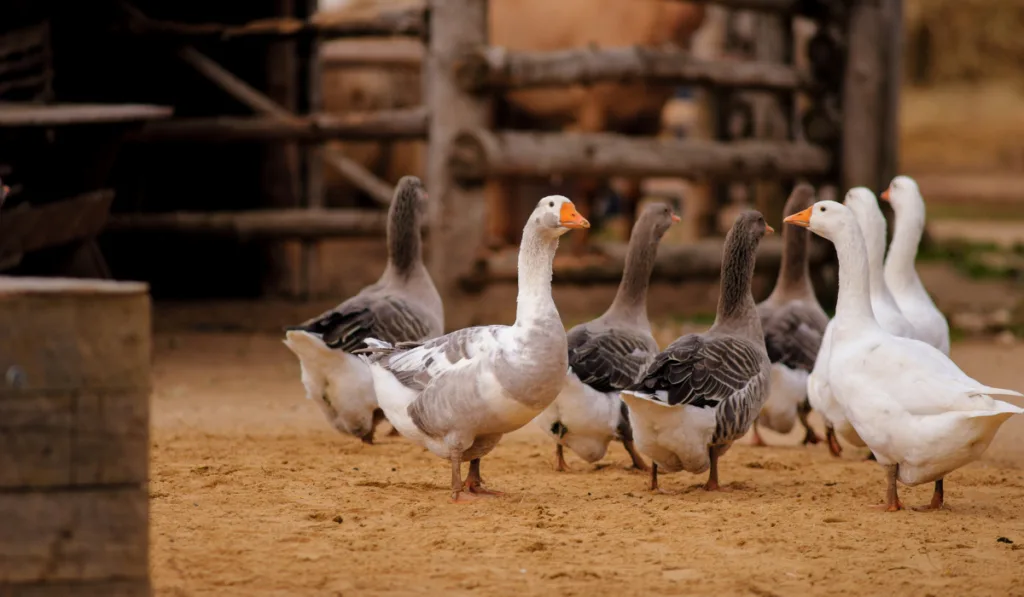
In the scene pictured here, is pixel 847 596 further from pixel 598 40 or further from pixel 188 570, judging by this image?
pixel 598 40

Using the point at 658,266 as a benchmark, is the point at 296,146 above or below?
above

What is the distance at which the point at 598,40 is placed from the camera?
43.7ft

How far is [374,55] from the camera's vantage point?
18359 mm

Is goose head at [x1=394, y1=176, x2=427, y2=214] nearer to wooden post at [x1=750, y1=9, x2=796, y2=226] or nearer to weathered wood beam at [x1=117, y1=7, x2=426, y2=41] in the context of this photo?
weathered wood beam at [x1=117, y1=7, x2=426, y2=41]

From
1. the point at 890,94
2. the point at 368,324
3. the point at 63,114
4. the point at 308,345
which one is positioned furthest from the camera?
the point at 890,94

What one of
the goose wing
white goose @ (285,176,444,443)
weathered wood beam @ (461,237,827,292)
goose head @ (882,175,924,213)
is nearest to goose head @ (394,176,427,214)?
white goose @ (285,176,444,443)

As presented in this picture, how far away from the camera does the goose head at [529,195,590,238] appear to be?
5.50m

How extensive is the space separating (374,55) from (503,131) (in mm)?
7010

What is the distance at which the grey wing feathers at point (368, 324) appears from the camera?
6.48 metres

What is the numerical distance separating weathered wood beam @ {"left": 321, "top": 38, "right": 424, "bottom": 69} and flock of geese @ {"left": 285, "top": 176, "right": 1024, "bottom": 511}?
36.1ft

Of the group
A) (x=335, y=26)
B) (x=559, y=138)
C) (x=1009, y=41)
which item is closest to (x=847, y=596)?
Result: (x=559, y=138)

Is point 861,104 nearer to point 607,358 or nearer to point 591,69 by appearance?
point 591,69

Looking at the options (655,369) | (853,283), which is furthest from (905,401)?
(655,369)

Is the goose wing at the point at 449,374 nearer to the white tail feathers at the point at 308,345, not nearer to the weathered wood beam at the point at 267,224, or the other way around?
the white tail feathers at the point at 308,345
